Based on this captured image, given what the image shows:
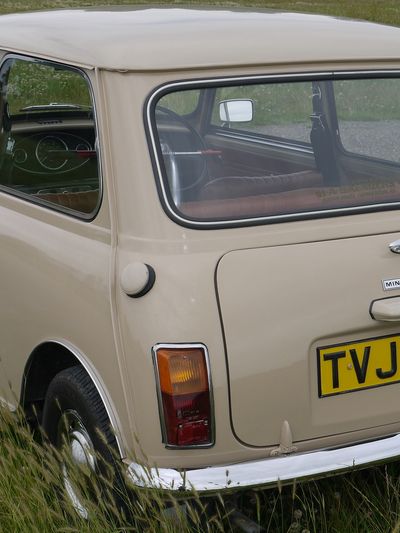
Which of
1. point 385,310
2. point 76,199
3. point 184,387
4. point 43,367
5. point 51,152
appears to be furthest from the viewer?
point 51,152

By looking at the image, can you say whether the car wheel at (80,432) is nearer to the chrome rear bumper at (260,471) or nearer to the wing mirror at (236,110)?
the chrome rear bumper at (260,471)

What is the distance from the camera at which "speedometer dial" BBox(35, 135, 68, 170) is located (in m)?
3.69

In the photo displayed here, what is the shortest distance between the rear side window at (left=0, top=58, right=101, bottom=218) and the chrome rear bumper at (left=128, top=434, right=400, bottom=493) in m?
0.94

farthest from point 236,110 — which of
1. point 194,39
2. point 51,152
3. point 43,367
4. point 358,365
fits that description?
point 43,367

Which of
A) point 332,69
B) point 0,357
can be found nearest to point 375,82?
point 332,69

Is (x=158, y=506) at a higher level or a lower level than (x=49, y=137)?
lower

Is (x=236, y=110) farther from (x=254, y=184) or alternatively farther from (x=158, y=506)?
(x=158, y=506)

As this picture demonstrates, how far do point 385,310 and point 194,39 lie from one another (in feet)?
3.57

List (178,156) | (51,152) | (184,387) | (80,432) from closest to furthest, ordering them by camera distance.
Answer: (184,387) < (178,156) < (80,432) < (51,152)

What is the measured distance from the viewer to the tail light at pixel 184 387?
282cm

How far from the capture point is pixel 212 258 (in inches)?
115

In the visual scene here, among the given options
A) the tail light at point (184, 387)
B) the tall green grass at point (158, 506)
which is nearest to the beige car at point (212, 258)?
the tail light at point (184, 387)

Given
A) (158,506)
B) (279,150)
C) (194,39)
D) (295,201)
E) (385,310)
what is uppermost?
(194,39)

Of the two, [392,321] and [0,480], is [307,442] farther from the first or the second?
[0,480]
